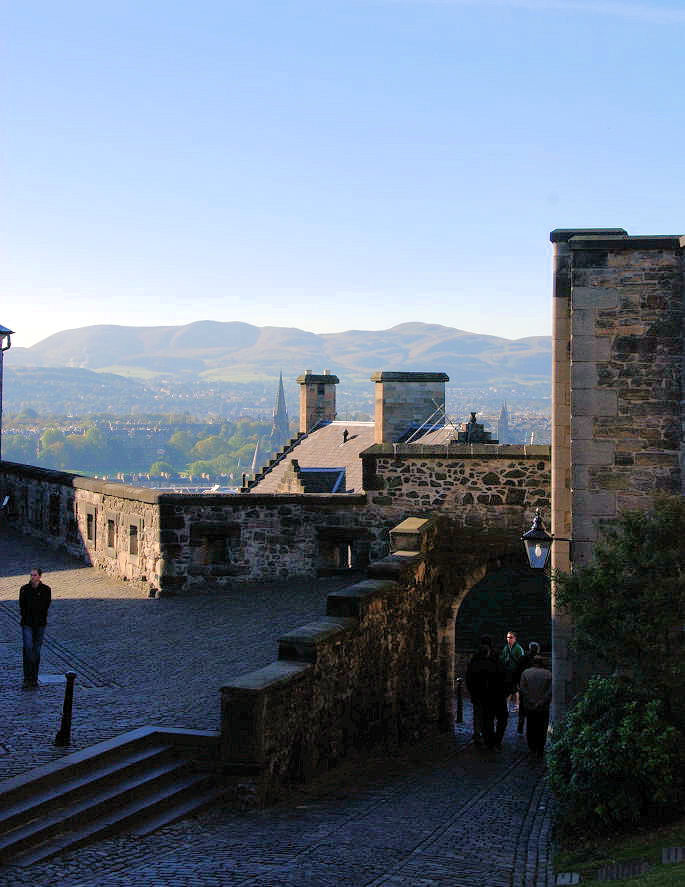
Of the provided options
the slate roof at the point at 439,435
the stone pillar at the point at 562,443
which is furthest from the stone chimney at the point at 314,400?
the stone pillar at the point at 562,443

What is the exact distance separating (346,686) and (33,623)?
355cm

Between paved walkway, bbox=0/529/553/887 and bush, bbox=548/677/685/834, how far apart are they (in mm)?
490

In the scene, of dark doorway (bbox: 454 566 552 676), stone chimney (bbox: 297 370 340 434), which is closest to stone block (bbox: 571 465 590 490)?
dark doorway (bbox: 454 566 552 676)

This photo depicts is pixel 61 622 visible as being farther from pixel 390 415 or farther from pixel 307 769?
pixel 390 415

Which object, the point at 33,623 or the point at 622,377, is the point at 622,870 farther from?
the point at 33,623

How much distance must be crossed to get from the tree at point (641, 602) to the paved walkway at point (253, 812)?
1702mm

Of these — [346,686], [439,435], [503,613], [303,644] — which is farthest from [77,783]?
[439,435]

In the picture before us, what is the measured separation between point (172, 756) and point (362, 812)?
182 centimetres

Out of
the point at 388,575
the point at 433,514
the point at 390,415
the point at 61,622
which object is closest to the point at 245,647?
the point at 388,575

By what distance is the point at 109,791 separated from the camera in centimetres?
998

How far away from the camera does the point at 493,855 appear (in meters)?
9.56

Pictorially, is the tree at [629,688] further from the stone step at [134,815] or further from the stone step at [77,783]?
the stone step at [77,783]

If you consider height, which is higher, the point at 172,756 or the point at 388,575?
the point at 388,575

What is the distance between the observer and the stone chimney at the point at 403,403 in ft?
147
